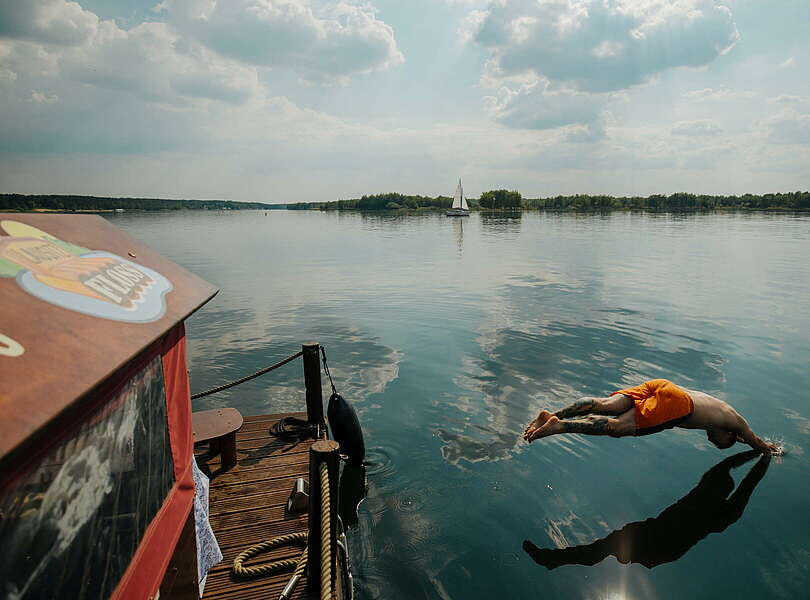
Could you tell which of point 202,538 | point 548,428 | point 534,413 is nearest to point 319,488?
point 202,538

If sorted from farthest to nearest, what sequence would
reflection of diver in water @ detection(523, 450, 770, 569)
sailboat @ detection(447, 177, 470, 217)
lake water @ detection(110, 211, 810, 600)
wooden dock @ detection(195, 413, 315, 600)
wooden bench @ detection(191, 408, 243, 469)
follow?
sailboat @ detection(447, 177, 470, 217) → wooden bench @ detection(191, 408, 243, 469) → reflection of diver in water @ detection(523, 450, 770, 569) → lake water @ detection(110, 211, 810, 600) → wooden dock @ detection(195, 413, 315, 600)

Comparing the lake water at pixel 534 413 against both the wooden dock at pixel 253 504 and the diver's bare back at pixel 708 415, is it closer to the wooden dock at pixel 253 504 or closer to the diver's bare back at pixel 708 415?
the diver's bare back at pixel 708 415

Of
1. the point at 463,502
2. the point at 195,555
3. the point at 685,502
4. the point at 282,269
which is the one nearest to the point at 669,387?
the point at 685,502

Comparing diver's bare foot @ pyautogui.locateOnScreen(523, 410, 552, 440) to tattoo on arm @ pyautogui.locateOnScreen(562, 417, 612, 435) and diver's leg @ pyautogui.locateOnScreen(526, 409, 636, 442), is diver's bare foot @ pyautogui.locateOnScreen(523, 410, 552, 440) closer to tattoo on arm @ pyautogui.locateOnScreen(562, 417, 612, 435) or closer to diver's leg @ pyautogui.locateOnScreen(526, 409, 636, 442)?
diver's leg @ pyautogui.locateOnScreen(526, 409, 636, 442)

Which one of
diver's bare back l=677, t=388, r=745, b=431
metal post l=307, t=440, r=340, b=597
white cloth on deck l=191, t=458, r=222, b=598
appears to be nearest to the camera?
metal post l=307, t=440, r=340, b=597

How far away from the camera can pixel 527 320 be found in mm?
17531

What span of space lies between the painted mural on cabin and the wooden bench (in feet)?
12.1

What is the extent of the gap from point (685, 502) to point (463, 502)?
3.51m

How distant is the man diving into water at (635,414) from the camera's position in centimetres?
715

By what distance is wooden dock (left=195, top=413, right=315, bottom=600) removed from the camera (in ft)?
15.3

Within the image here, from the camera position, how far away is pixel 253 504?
603cm

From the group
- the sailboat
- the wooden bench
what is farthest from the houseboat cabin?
the sailboat

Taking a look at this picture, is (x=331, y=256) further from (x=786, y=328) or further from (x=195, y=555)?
(x=195, y=555)

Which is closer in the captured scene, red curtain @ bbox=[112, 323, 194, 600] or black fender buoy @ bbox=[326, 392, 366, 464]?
red curtain @ bbox=[112, 323, 194, 600]
